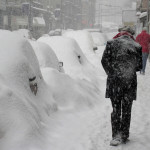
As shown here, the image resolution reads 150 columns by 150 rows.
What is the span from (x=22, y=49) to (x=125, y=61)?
177cm

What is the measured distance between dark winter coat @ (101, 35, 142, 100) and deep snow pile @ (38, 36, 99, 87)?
13.7 ft

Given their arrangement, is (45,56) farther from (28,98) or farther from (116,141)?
(116,141)

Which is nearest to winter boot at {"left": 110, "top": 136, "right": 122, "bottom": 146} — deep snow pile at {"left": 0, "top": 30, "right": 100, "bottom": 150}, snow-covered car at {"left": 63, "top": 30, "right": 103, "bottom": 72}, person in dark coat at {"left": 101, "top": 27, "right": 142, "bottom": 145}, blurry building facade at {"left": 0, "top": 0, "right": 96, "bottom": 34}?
person in dark coat at {"left": 101, "top": 27, "right": 142, "bottom": 145}

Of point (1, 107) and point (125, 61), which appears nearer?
point (1, 107)

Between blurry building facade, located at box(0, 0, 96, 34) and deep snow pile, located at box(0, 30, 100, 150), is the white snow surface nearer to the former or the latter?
deep snow pile, located at box(0, 30, 100, 150)

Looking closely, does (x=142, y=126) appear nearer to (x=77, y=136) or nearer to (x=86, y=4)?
(x=77, y=136)

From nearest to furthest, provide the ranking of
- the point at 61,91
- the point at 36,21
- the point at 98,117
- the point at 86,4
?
the point at 98,117
the point at 61,91
the point at 36,21
the point at 86,4

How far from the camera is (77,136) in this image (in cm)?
453

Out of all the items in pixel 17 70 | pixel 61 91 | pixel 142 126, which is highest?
pixel 17 70

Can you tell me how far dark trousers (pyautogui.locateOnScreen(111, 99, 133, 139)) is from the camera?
4.37 metres

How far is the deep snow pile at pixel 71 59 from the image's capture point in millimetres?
8964

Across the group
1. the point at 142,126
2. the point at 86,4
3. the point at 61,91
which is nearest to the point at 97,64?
the point at 61,91

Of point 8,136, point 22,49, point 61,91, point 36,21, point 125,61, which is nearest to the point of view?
point 8,136

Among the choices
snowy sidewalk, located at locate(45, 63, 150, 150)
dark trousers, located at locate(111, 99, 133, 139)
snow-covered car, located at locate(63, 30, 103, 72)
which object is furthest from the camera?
snow-covered car, located at locate(63, 30, 103, 72)
